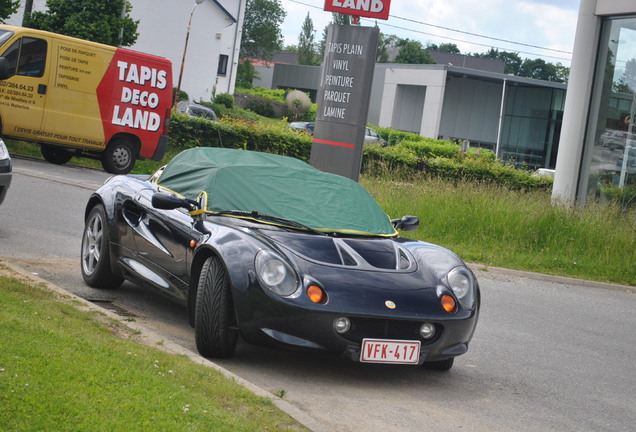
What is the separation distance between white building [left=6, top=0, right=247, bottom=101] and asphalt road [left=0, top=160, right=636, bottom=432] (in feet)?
132

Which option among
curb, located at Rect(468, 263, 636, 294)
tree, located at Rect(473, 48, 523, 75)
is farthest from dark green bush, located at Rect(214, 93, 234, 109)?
tree, located at Rect(473, 48, 523, 75)

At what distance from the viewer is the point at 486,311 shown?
9828 millimetres

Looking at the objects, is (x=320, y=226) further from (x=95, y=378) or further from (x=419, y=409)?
(x=95, y=378)

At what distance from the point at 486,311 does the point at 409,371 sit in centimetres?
319

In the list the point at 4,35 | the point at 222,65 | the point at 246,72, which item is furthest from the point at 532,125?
the point at 4,35

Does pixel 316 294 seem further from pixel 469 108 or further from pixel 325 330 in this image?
pixel 469 108

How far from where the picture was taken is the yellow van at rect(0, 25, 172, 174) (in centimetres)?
1788

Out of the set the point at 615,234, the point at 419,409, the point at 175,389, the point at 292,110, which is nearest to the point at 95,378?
the point at 175,389

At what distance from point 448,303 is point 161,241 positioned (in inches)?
92.1

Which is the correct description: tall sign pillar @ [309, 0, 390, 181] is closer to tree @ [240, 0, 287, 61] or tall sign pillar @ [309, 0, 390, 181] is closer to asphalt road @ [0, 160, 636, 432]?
asphalt road @ [0, 160, 636, 432]

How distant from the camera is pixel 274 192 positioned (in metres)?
7.29

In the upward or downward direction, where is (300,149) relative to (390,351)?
upward

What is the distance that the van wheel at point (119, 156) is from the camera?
19.5 m

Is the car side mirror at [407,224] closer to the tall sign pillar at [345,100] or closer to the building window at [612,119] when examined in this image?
the tall sign pillar at [345,100]
